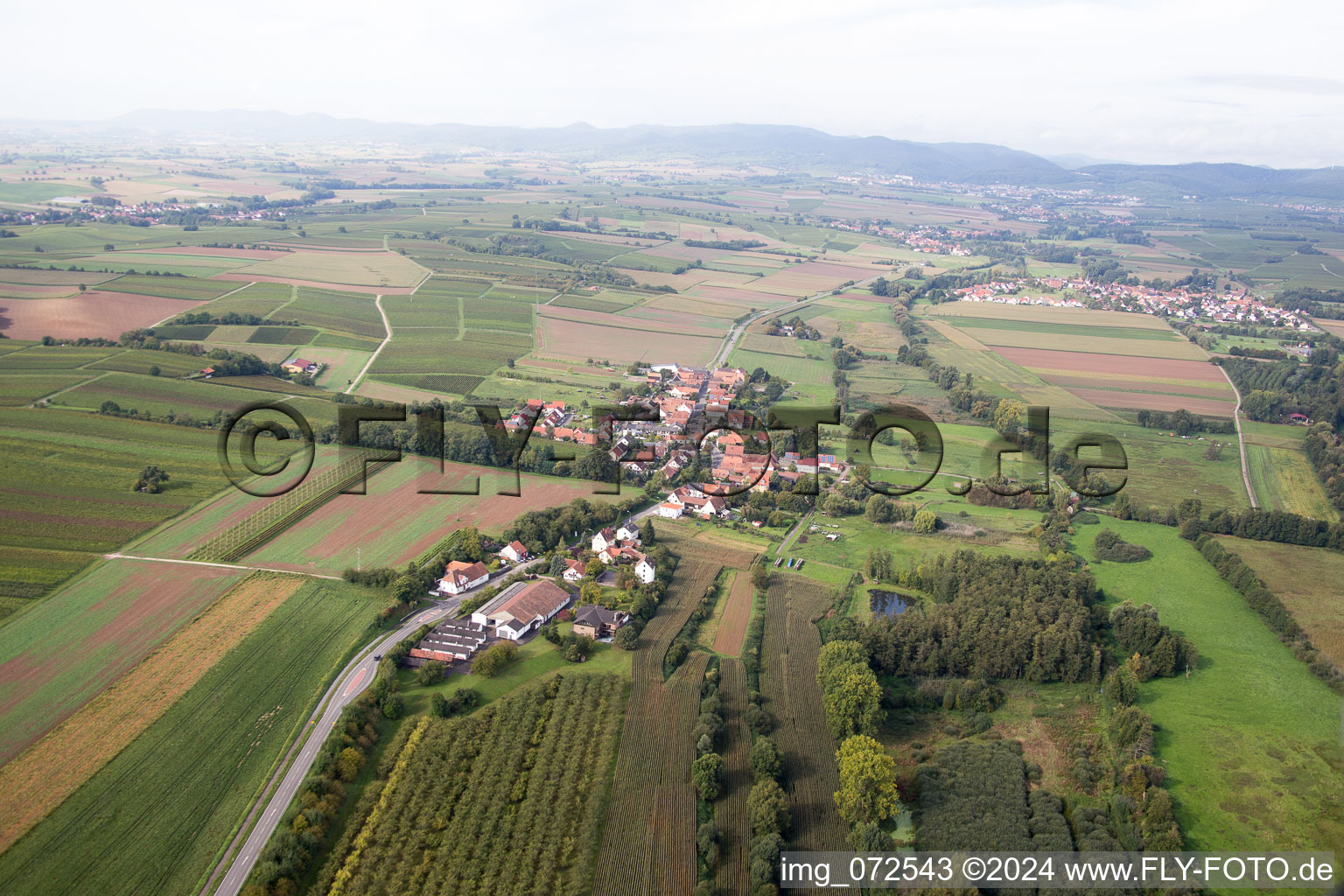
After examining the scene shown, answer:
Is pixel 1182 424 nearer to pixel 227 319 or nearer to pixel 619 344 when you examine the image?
pixel 619 344

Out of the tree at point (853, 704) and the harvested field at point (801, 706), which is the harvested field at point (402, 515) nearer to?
the harvested field at point (801, 706)

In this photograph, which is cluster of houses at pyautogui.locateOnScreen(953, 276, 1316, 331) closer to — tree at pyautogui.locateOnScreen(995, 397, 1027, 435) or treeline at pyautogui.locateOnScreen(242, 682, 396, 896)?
tree at pyautogui.locateOnScreen(995, 397, 1027, 435)

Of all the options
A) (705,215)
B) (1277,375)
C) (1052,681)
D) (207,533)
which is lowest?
(1052,681)

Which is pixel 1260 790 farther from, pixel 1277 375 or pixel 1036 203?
pixel 1036 203

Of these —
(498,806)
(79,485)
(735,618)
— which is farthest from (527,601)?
(79,485)

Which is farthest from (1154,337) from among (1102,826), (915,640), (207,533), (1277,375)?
(207,533)

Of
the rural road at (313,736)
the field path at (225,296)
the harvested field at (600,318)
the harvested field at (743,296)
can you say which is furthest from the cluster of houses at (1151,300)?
the rural road at (313,736)
